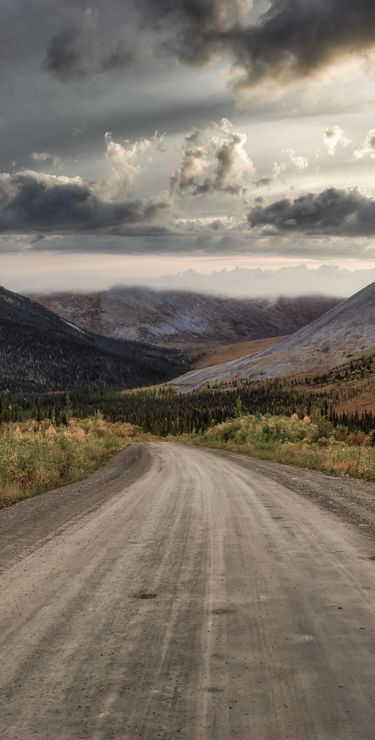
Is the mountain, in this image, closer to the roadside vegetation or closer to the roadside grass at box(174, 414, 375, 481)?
the roadside vegetation

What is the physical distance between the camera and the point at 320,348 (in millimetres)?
152625

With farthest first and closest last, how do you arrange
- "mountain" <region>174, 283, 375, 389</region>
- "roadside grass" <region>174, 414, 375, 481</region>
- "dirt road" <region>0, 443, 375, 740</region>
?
"mountain" <region>174, 283, 375, 389</region>
"roadside grass" <region>174, 414, 375, 481</region>
"dirt road" <region>0, 443, 375, 740</region>

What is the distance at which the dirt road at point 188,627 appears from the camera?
3.74m

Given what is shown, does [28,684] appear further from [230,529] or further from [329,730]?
[230,529]

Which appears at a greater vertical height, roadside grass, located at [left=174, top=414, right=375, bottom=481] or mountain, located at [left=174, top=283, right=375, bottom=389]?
mountain, located at [left=174, top=283, right=375, bottom=389]

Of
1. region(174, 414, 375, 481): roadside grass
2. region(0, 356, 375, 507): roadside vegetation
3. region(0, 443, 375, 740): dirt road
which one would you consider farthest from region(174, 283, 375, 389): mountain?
region(0, 443, 375, 740): dirt road

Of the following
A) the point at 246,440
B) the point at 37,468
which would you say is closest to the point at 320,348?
the point at 246,440

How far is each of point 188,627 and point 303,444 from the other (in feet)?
94.8

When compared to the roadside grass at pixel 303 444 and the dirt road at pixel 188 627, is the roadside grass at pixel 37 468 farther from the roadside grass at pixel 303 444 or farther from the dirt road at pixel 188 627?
the roadside grass at pixel 303 444

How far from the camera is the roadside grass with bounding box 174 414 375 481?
22.0 m

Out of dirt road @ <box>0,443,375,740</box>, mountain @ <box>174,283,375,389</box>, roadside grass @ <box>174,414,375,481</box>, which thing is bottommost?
roadside grass @ <box>174,414,375,481</box>

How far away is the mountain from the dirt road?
13087cm

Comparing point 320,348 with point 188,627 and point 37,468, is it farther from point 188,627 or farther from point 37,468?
point 188,627

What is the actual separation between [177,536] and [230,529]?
41.6 inches
